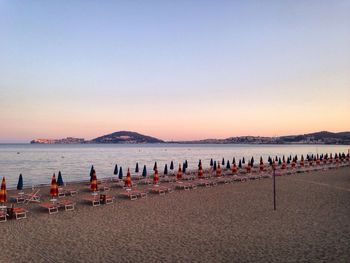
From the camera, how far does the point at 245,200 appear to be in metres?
18.3

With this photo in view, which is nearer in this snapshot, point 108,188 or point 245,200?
point 245,200

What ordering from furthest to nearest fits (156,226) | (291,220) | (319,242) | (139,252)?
(291,220) < (156,226) < (319,242) < (139,252)

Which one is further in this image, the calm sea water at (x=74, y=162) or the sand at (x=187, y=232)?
the calm sea water at (x=74, y=162)

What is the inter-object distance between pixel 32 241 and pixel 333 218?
12.0 m

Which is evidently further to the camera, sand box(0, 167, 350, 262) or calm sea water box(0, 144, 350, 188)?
calm sea water box(0, 144, 350, 188)

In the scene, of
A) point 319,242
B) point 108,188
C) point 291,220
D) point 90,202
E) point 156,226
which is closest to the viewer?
point 319,242

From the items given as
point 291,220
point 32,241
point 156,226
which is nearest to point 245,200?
point 291,220

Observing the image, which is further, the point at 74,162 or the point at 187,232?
the point at 74,162

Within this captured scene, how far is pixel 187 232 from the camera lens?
461 inches

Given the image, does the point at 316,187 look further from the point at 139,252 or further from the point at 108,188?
the point at 139,252

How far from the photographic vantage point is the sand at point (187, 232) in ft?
30.6

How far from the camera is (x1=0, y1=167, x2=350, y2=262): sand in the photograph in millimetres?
9328

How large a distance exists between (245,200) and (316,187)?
26.9ft

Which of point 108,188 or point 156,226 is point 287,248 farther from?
point 108,188
